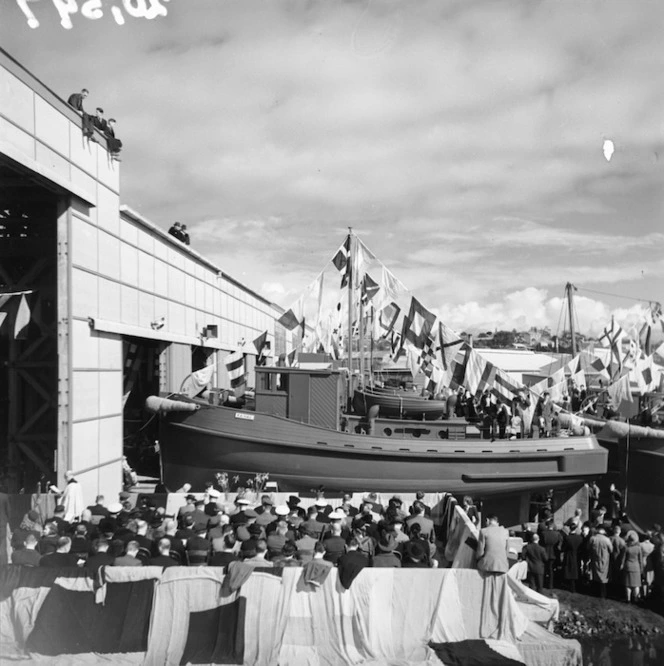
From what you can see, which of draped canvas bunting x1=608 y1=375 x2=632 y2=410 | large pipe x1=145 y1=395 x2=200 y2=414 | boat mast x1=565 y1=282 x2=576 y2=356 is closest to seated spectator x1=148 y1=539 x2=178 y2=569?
large pipe x1=145 y1=395 x2=200 y2=414

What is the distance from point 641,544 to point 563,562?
1.27 m

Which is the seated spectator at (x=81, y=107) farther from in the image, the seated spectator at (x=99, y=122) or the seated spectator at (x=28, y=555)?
the seated spectator at (x=28, y=555)

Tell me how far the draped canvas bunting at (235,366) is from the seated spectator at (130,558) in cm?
1032

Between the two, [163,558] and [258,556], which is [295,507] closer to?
[258,556]

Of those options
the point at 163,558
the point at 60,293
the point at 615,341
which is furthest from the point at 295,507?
the point at 615,341

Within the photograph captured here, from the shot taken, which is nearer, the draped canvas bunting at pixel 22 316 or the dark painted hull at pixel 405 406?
the draped canvas bunting at pixel 22 316

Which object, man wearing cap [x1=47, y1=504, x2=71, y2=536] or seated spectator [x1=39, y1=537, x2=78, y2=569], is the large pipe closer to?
man wearing cap [x1=47, y1=504, x2=71, y2=536]

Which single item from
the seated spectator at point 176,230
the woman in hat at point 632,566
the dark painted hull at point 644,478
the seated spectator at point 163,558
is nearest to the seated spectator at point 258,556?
the seated spectator at point 163,558

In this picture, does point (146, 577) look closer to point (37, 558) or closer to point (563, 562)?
point (37, 558)

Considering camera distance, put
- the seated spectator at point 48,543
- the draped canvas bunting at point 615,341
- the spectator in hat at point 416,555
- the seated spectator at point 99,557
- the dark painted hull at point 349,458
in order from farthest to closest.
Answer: the draped canvas bunting at point 615,341
the dark painted hull at point 349,458
the spectator in hat at point 416,555
the seated spectator at point 48,543
the seated spectator at point 99,557

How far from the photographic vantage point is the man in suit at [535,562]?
9.48m

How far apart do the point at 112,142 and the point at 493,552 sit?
40.6 ft

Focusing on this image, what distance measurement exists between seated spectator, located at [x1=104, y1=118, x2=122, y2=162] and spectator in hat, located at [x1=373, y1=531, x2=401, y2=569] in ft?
36.4

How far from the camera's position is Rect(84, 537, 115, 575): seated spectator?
662 centimetres
